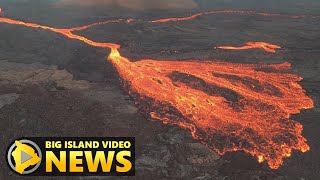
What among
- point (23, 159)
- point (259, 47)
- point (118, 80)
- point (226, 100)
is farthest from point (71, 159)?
point (259, 47)

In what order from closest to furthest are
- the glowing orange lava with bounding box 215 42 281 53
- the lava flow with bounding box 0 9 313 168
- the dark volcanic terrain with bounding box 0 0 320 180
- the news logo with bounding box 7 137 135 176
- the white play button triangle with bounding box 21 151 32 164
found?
the news logo with bounding box 7 137 135 176 < the white play button triangle with bounding box 21 151 32 164 < the dark volcanic terrain with bounding box 0 0 320 180 < the lava flow with bounding box 0 9 313 168 < the glowing orange lava with bounding box 215 42 281 53

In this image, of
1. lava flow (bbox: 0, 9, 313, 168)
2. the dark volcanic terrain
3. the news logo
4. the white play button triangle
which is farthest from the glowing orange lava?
the white play button triangle

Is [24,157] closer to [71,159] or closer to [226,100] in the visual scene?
[71,159]

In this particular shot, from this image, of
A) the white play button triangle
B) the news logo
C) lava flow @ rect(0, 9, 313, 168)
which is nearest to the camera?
the news logo

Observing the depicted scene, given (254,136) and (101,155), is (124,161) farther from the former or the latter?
(254,136)

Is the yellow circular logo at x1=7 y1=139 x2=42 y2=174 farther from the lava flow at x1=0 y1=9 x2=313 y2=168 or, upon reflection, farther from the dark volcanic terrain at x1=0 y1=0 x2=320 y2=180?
the lava flow at x1=0 y1=9 x2=313 y2=168

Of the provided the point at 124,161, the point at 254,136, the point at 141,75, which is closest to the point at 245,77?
the point at 141,75
